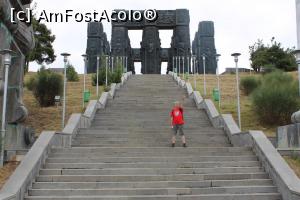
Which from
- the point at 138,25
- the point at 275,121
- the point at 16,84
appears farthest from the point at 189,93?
the point at 138,25

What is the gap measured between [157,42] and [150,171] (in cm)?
3083

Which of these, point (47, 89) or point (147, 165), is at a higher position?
point (47, 89)

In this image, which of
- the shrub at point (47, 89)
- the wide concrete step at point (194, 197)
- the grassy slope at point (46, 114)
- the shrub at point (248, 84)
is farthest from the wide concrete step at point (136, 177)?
the shrub at point (248, 84)

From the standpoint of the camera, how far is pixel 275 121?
15.0 meters

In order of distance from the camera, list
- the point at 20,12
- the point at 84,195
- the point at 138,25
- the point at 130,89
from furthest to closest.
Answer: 1. the point at 138,25
2. the point at 130,89
3. the point at 20,12
4. the point at 84,195

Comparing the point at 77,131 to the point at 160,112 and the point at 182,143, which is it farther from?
the point at 160,112

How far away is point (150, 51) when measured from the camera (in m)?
38.4

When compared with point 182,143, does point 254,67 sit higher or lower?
higher

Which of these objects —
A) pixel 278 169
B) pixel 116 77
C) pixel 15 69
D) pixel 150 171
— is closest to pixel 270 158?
pixel 278 169

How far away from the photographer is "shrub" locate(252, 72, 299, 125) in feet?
48.5

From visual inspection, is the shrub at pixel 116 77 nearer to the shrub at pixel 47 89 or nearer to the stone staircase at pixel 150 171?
the shrub at pixel 47 89

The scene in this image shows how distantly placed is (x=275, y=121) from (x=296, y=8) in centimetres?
462

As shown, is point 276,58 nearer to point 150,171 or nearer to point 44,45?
point 44,45

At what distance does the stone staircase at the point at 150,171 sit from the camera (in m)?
7.95
